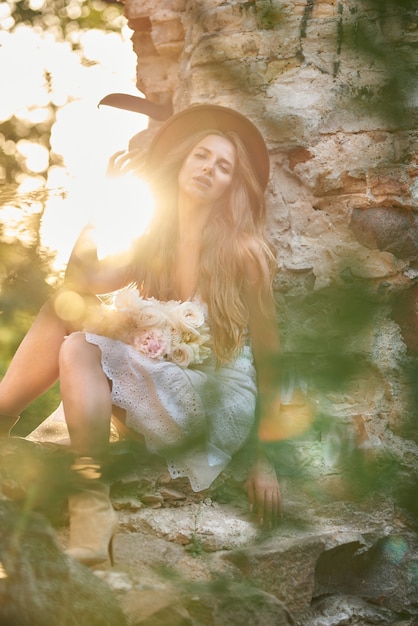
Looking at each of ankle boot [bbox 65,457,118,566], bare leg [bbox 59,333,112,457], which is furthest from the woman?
ankle boot [bbox 65,457,118,566]

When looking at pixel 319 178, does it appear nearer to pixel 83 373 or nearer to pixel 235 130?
pixel 235 130


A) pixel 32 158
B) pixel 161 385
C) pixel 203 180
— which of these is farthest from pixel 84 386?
pixel 32 158

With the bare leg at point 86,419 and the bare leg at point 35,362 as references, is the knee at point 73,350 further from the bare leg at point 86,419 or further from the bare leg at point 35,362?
the bare leg at point 35,362

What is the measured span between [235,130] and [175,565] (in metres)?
1.51

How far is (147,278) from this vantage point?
265 cm

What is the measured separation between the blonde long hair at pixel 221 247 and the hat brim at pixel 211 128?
2cm

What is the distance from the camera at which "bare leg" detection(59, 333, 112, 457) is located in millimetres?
2102

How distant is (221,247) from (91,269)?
472 mm

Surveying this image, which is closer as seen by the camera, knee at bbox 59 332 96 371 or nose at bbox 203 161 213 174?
knee at bbox 59 332 96 371

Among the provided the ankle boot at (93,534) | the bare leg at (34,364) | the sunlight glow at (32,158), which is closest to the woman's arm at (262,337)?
the ankle boot at (93,534)

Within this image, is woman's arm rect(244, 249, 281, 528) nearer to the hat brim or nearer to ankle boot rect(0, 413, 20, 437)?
the hat brim

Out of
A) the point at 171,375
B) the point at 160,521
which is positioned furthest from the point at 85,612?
the point at 171,375

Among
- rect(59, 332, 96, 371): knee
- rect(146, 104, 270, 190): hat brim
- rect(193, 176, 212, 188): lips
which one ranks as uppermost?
rect(146, 104, 270, 190): hat brim

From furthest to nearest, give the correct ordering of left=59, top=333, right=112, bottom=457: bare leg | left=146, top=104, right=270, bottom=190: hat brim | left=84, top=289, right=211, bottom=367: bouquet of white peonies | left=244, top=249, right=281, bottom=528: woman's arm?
left=146, top=104, right=270, bottom=190: hat brim
left=84, top=289, right=211, bottom=367: bouquet of white peonies
left=244, top=249, right=281, bottom=528: woman's arm
left=59, top=333, right=112, bottom=457: bare leg
